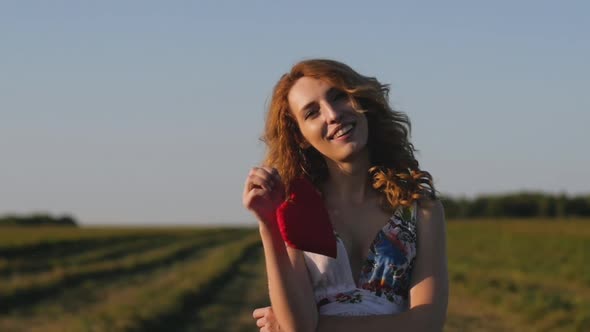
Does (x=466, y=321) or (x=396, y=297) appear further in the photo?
(x=466, y=321)

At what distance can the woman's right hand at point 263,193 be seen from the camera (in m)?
2.45

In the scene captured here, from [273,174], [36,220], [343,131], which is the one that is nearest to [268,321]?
[273,174]

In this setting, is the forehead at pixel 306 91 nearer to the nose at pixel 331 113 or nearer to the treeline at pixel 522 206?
the nose at pixel 331 113

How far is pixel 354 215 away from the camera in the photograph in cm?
275

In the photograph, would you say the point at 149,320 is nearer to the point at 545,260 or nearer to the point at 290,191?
the point at 290,191

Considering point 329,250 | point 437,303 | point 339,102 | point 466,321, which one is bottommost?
point 466,321

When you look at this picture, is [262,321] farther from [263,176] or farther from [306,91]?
[306,91]

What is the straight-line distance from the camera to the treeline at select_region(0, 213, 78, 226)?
77.7 m

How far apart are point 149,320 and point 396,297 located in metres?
8.10

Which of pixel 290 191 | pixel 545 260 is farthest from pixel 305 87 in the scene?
pixel 545 260

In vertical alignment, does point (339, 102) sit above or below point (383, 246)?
above

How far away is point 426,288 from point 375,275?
145 millimetres

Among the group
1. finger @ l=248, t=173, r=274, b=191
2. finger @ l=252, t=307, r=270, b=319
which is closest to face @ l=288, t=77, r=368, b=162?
finger @ l=248, t=173, r=274, b=191

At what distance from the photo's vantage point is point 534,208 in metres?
82.6
